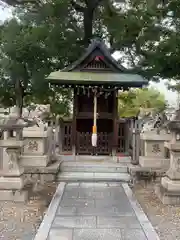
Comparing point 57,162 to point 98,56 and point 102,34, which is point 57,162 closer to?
point 98,56

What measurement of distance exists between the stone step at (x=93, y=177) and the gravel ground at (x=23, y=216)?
4.26 feet

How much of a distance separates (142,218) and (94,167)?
479cm

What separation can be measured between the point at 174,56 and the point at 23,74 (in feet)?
25.8

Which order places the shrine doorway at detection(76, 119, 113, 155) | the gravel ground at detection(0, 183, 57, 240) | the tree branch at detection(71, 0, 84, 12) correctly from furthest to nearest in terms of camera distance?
the tree branch at detection(71, 0, 84, 12), the shrine doorway at detection(76, 119, 113, 155), the gravel ground at detection(0, 183, 57, 240)

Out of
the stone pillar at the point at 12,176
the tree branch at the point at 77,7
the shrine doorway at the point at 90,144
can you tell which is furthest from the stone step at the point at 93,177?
the tree branch at the point at 77,7

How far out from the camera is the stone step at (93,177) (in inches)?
418

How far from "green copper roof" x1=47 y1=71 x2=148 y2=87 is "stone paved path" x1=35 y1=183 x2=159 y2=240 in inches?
180

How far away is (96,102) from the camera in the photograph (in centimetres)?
1343

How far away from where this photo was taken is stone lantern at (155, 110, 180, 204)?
27.4ft

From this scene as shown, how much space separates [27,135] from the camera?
11031 mm

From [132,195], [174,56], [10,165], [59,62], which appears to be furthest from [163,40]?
[10,165]

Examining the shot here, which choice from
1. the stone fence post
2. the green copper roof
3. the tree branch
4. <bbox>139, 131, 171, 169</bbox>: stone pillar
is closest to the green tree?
the tree branch

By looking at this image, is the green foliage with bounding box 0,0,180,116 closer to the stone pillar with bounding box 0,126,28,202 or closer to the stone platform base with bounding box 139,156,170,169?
the stone platform base with bounding box 139,156,170,169

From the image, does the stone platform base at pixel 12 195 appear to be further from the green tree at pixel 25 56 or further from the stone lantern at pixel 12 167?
the green tree at pixel 25 56
